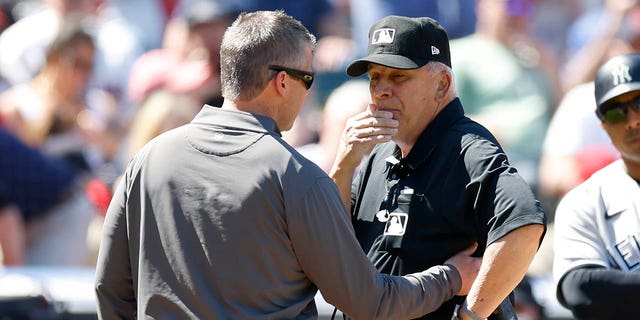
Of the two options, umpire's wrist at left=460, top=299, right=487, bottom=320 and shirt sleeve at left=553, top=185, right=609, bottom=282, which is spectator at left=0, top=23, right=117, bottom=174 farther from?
umpire's wrist at left=460, top=299, right=487, bottom=320

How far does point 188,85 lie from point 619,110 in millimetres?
3649

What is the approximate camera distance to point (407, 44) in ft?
12.5

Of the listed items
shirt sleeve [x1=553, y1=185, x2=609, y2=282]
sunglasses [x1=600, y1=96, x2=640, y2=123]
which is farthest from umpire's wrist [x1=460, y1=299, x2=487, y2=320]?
sunglasses [x1=600, y1=96, x2=640, y2=123]

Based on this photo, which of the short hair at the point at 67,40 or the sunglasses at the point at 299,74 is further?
the short hair at the point at 67,40

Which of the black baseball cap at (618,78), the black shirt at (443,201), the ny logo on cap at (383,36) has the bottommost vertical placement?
the black shirt at (443,201)

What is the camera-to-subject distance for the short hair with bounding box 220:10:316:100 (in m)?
3.52

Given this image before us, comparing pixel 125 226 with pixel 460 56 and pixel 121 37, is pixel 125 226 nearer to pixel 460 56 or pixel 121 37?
pixel 460 56

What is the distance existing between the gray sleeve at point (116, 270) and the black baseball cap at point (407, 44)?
3.24 feet

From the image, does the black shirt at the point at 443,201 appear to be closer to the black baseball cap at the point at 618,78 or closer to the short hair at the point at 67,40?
the black baseball cap at the point at 618,78

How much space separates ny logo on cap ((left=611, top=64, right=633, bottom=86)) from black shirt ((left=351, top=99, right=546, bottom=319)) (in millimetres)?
842

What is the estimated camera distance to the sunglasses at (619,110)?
441 centimetres

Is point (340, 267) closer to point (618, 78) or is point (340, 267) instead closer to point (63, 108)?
point (618, 78)

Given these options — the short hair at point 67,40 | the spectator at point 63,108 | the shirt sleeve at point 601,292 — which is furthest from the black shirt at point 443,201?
the short hair at point 67,40

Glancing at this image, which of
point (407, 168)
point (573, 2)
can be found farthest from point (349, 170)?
point (573, 2)
